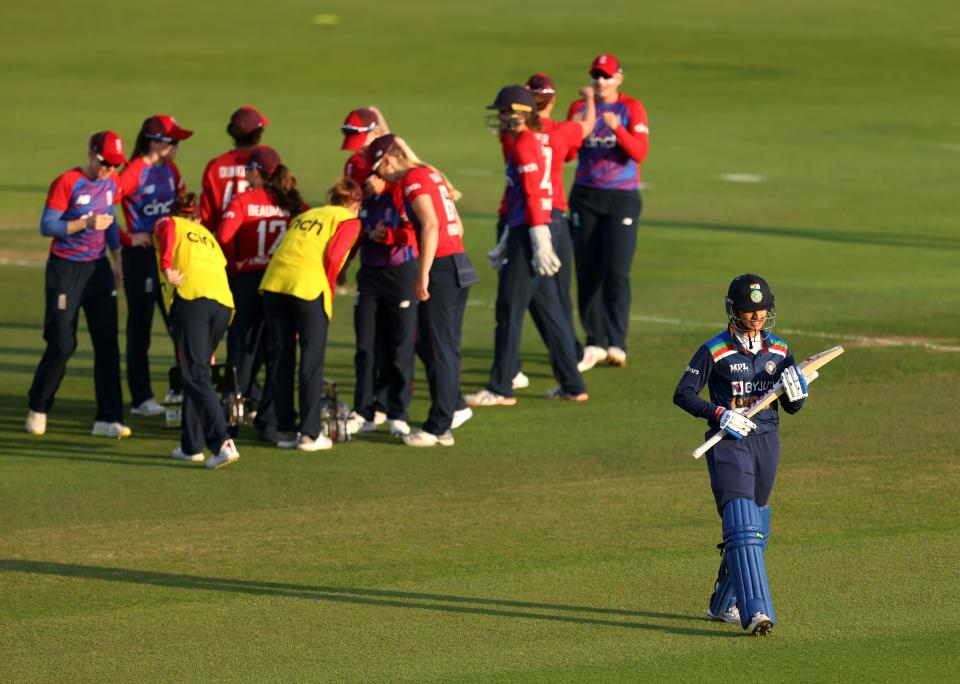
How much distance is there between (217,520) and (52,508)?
43.6 inches

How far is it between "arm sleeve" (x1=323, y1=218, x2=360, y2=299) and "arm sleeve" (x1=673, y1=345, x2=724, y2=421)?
4.12 meters

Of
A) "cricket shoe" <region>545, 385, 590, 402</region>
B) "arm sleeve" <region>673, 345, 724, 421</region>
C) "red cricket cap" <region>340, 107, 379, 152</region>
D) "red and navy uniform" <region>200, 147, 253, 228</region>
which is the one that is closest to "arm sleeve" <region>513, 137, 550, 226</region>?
"red cricket cap" <region>340, 107, 379, 152</region>

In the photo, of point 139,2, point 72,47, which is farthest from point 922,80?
point 139,2

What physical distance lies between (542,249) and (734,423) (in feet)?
17.9

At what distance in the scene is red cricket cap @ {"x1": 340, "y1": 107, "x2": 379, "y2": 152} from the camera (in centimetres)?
1354

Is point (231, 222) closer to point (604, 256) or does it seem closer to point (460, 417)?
point (460, 417)

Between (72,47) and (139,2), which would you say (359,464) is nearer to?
(72,47)

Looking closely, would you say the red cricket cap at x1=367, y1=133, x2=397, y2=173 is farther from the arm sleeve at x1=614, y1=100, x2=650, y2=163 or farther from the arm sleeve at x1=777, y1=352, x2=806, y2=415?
the arm sleeve at x1=777, y1=352, x2=806, y2=415

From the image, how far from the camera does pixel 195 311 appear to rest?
40.5ft

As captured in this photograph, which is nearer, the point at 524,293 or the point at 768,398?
the point at 768,398

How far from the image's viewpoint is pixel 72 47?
162ft

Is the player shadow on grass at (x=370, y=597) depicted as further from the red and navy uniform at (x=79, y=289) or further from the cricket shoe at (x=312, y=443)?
the red and navy uniform at (x=79, y=289)

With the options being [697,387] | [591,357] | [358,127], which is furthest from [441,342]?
[697,387]

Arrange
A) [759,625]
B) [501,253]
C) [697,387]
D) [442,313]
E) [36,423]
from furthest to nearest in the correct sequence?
[501,253] → [36,423] → [442,313] → [697,387] → [759,625]
